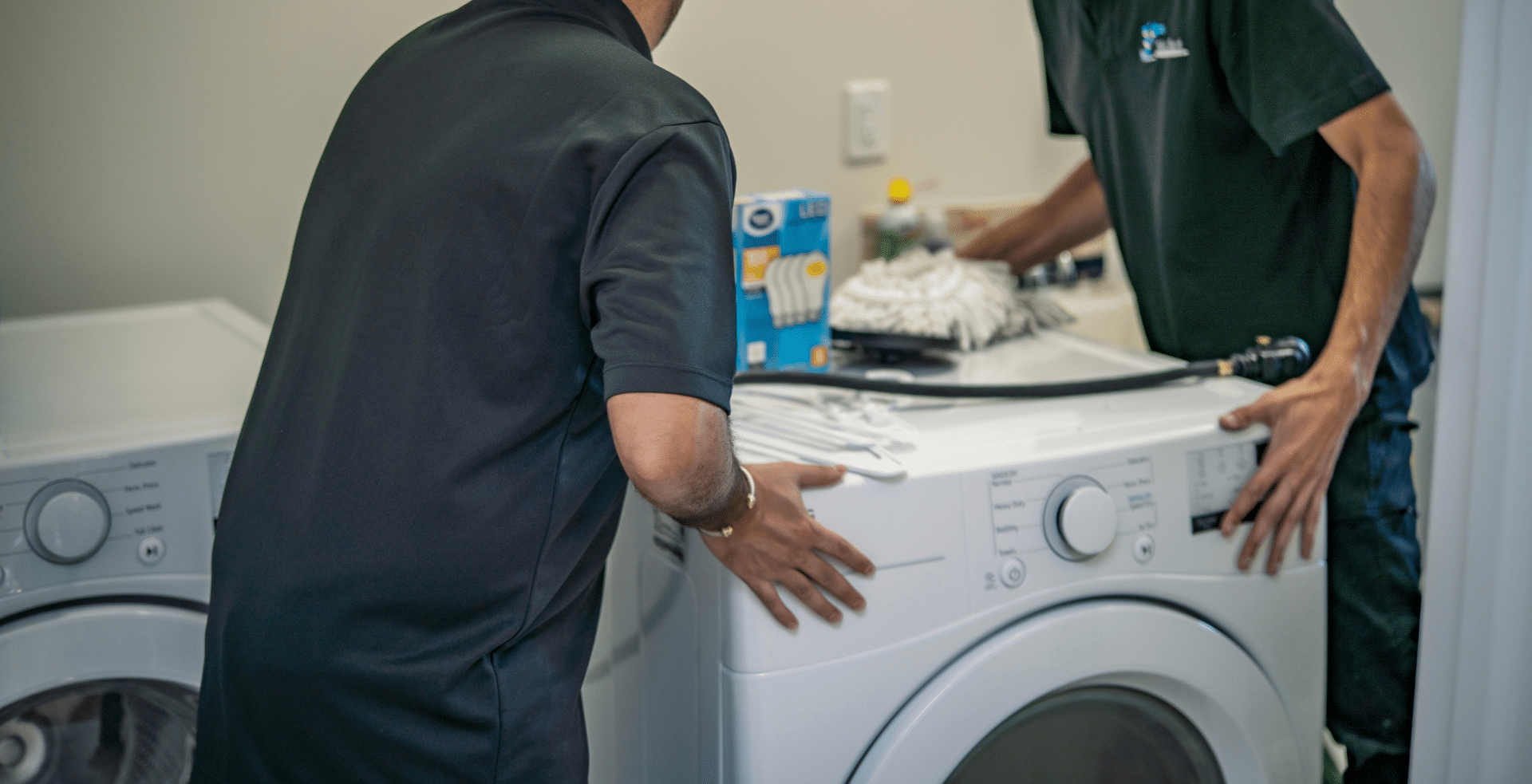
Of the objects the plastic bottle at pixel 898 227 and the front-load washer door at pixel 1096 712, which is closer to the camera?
the front-load washer door at pixel 1096 712

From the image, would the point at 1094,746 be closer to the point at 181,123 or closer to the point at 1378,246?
the point at 1378,246

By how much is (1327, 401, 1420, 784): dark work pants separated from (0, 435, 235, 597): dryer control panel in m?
1.05

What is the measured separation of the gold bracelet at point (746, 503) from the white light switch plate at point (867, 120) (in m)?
1.00

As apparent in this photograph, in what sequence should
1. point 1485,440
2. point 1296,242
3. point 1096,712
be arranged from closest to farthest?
point 1485,440, point 1096,712, point 1296,242

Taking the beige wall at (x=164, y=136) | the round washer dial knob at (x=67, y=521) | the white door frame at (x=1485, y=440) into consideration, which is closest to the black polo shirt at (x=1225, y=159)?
the white door frame at (x=1485, y=440)

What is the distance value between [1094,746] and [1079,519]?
25 cm

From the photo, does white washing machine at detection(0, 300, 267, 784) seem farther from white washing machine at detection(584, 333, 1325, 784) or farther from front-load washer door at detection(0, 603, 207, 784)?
white washing machine at detection(584, 333, 1325, 784)

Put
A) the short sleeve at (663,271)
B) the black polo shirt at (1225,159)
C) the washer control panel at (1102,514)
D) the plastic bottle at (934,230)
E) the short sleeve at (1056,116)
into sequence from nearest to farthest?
the short sleeve at (663,271) < the washer control panel at (1102,514) < the black polo shirt at (1225,159) < the short sleeve at (1056,116) < the plastic bottle at (934,230)

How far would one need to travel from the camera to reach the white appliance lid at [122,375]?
36.8 inches

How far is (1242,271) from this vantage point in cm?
116

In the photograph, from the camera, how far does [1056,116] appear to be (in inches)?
55.8

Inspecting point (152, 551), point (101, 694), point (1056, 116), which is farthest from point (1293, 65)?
point (101, 694)

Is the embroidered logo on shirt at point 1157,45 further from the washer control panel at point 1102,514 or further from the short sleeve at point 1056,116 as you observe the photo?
the washer control panel at point 1102,514

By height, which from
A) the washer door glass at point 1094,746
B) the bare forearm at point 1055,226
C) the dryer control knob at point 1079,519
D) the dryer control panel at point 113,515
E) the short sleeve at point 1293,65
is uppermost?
the short sleeve at point 1293,65
